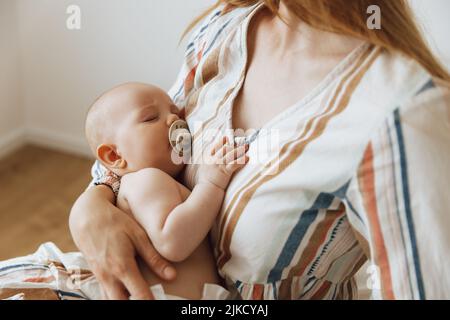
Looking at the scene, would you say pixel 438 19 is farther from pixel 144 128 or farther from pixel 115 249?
pixel 115 249

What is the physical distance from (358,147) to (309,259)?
19 centimetres

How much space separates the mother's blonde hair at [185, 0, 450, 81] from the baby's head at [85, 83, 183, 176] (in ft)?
0.92

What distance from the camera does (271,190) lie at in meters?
0.88

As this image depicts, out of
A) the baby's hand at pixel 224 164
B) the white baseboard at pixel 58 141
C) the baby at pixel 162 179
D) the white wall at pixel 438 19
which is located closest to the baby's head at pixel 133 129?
the baby at pixel 162 179

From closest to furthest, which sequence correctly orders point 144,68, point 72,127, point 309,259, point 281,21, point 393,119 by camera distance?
point 393,119
point 309,259
point 281,21
point 144,68
point 72,127

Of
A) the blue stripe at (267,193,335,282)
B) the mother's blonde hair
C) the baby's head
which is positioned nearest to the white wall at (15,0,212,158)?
the baby's head

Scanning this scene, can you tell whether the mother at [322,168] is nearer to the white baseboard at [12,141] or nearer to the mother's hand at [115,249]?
the mother's hand at [115,249]

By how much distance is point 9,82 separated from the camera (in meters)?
2.54

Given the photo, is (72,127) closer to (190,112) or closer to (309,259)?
(190,112)

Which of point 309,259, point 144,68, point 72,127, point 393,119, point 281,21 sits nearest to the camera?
point 393,119

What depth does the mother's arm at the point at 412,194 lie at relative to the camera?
79 cm

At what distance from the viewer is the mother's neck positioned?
92cm

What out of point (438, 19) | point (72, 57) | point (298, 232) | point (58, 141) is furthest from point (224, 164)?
point (58, 141)

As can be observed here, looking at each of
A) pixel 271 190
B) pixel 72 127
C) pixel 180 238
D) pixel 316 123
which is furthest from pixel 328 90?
pixel 72 127
